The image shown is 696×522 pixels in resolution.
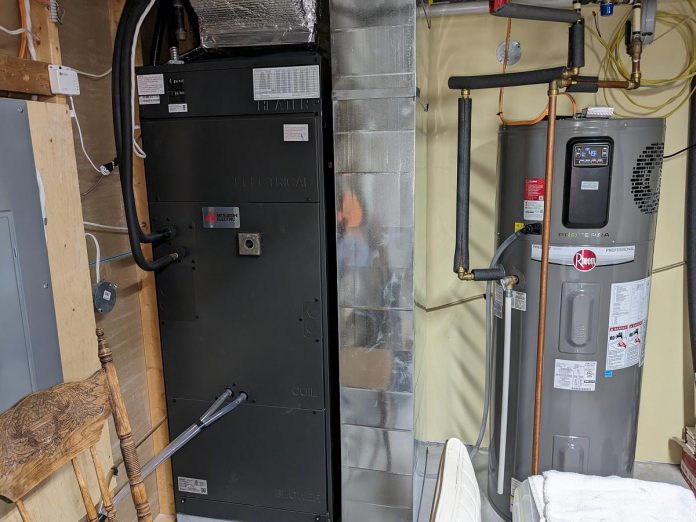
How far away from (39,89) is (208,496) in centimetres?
160

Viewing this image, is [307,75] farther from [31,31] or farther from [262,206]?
[31,31]

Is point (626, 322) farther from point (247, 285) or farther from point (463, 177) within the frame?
point (247, 285)

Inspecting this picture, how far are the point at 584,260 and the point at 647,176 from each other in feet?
1.11

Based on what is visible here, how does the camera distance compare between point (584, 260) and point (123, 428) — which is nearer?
point (123, 428)

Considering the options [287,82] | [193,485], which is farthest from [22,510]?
[287,82]

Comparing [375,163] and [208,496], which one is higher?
[375,163]

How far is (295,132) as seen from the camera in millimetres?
1788

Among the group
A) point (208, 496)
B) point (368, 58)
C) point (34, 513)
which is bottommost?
point (208, 496)

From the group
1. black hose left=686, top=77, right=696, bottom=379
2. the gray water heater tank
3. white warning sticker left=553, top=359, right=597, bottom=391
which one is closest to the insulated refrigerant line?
the gray water heater tank

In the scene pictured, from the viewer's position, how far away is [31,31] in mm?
1421

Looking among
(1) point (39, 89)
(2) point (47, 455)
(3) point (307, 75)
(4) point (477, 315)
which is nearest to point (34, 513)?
(2) point (47, 455)

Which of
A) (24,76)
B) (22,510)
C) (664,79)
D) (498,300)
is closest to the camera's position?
(22,510)

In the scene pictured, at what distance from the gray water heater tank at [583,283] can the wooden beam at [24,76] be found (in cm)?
143

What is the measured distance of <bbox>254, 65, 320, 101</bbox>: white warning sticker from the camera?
5.73 ft
